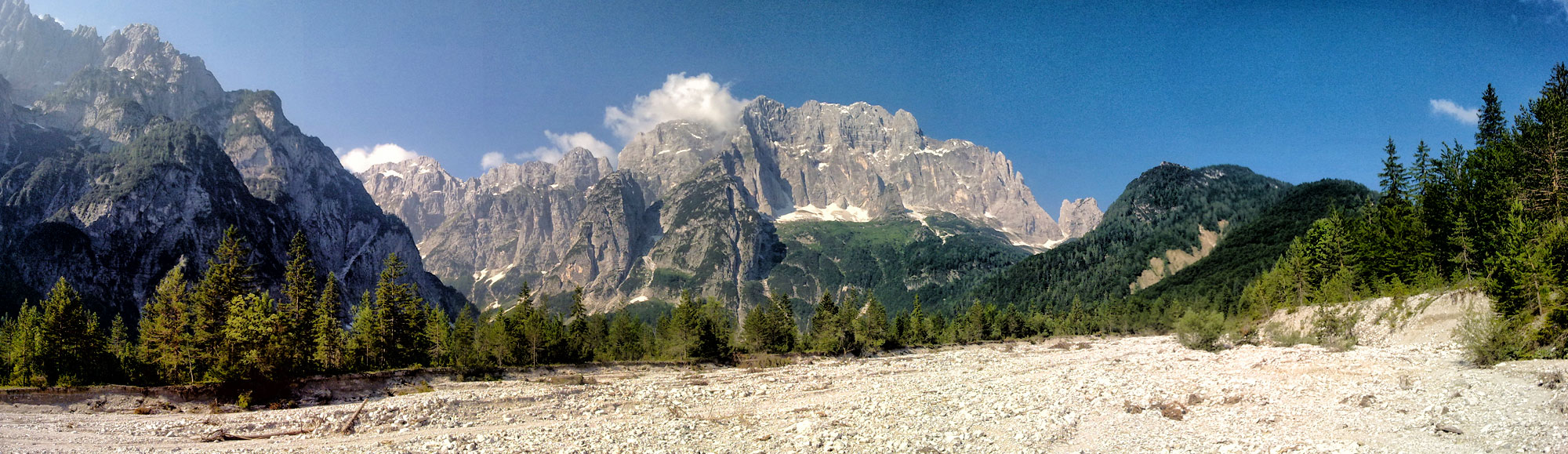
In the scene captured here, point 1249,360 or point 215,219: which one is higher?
point 215,219

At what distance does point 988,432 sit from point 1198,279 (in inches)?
7266

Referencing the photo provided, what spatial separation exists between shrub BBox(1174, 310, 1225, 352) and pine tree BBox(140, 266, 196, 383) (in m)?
84.2

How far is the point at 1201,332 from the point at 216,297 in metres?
84.8

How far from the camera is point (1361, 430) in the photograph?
20328 millimetres

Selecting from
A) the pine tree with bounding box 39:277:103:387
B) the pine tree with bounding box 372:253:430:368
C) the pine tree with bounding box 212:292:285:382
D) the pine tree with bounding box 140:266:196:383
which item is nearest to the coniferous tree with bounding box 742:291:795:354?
the pine tree with bounding box 372:253:430:368

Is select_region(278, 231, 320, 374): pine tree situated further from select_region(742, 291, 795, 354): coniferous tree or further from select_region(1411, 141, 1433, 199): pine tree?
select_region(1411, 141, 1433, 199): pine tree

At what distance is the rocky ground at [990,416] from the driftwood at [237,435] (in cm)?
43

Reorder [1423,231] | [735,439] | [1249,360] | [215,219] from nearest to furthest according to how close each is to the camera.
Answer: [735,439] → [1249,360] → [1423,231] → [215,219]

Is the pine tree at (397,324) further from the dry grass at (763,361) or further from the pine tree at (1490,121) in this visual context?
the pine tree at (1490,121)

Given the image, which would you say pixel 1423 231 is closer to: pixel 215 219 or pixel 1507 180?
pixel 1507 180

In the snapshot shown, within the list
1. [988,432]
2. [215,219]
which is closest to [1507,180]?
[988,432]

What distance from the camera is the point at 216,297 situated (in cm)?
4550

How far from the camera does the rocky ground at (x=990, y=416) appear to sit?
20219 mm

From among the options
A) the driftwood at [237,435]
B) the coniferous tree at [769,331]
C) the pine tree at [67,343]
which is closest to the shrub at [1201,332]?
the coniferous tree at [769,331]
